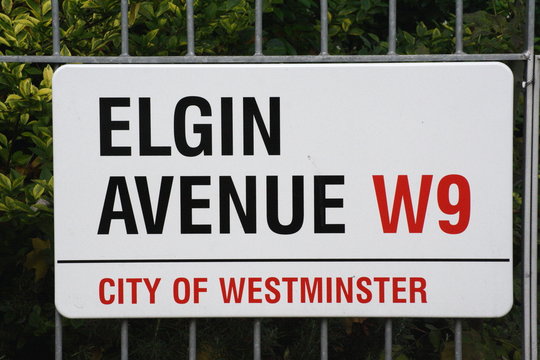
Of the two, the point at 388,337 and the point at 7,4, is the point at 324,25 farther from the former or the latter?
the point at 7,4

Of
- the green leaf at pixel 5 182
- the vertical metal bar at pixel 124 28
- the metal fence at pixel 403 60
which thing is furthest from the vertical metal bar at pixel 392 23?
the green leaf at pixel 5 182

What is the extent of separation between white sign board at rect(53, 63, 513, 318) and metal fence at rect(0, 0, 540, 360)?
78 mm

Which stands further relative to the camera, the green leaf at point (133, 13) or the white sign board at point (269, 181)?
the green leaf at point (133, 13)

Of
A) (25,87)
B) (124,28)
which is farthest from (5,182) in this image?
(124,28)

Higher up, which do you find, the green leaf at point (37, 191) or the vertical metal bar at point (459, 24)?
the vertical metal bar at point (459, 24)

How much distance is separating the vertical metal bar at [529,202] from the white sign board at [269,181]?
0.12m

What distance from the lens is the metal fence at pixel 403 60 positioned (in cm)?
252

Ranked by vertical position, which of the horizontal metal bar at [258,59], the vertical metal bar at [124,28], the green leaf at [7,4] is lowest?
the horizontal metal bar at [258,59]

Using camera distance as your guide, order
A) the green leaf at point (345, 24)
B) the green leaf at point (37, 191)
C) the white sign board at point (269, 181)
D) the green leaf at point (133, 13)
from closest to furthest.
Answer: the white sign board at point (269, 181) → the green leaf at point (37, 191) → the green leaf at point (133, 13) → the green leaf at point (345, 24)

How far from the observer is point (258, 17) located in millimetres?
2508

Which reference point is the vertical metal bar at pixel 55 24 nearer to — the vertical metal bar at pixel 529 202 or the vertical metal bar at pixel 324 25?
the vertical metal bar at pixel 324 25

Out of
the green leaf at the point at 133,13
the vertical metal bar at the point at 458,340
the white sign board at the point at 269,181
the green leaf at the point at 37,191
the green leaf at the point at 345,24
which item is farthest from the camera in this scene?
the green leaf at the point at 345,24

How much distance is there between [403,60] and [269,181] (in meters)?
0.58

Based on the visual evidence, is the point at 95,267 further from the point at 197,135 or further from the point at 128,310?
the point at 197,135
